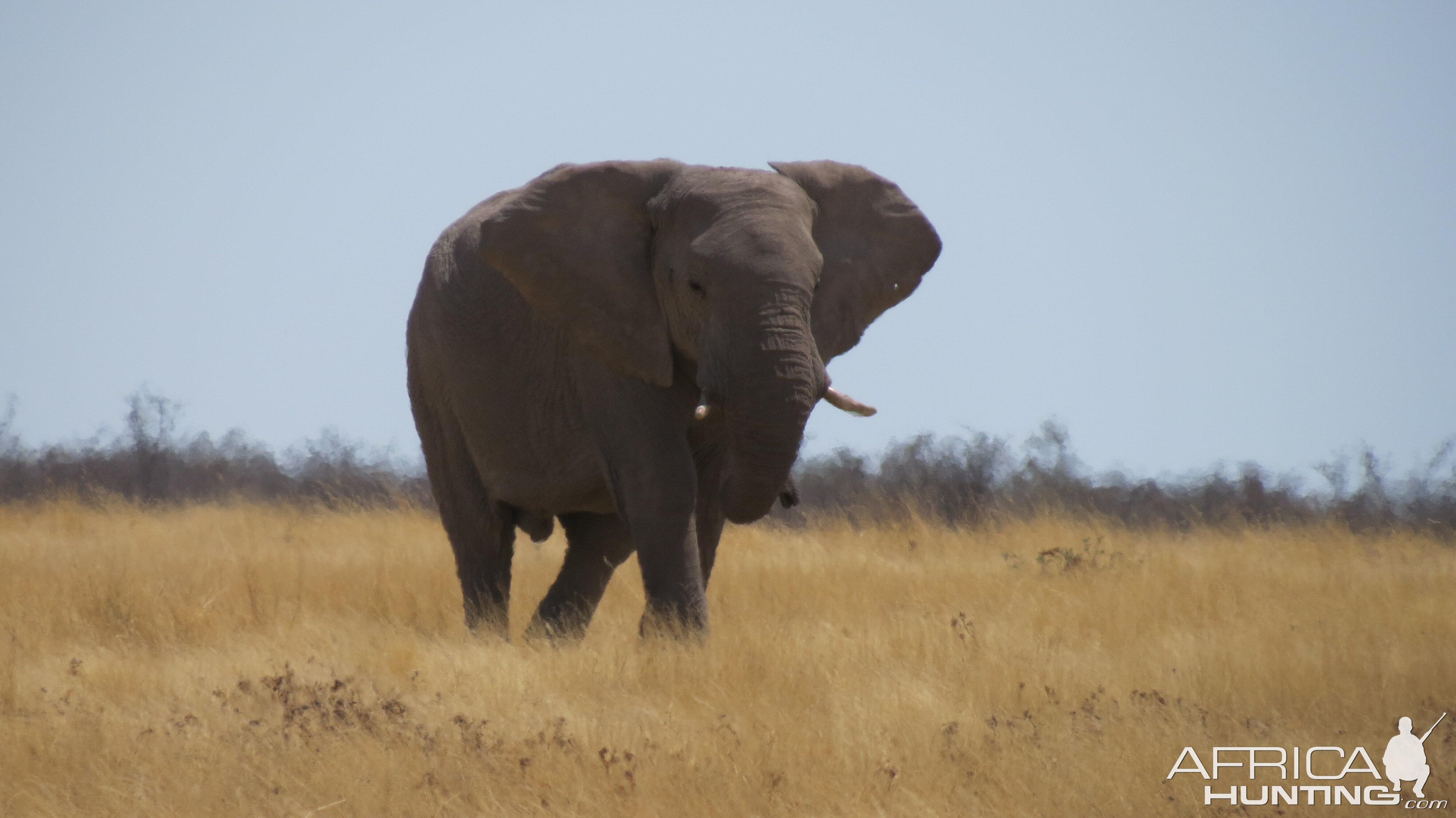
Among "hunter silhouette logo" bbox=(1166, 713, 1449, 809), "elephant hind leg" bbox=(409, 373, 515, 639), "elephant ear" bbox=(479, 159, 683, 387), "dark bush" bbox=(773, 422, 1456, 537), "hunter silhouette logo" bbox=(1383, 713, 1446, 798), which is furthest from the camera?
"dark bush" bbox=(773, 422, 1456, 537)

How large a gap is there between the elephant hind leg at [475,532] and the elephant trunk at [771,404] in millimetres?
2667

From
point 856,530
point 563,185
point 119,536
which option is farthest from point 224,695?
point 856,530

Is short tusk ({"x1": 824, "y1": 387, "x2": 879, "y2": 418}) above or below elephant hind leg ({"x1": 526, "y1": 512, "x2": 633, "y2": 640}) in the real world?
above

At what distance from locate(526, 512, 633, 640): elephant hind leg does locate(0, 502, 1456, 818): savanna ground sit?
1.07 feet

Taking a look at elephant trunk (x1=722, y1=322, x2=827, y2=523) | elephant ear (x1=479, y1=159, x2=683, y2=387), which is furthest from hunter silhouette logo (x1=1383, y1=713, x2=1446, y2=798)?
elephant ear (x1=479, y1=159, x2=683, y2=387)

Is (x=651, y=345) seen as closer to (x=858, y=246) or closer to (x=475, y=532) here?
(x=858, y=246)

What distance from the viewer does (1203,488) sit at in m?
21.1

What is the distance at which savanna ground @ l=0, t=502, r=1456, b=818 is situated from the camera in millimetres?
4875

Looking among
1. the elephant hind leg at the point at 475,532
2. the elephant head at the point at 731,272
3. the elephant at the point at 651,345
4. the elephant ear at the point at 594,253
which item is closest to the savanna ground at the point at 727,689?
the elephant hind leg at the point at 475,532

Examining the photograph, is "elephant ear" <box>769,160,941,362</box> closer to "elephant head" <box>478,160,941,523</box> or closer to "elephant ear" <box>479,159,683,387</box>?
"elephant head" <box>478,160,941,523</box>

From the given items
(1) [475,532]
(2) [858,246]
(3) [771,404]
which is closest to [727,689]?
(3) [771,404]

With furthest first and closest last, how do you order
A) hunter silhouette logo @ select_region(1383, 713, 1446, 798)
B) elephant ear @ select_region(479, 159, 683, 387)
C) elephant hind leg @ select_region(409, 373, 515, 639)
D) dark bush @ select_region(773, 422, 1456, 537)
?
1. dark bush @ select_region(773, 422, 1456, 537)
2. elephant hind leg @ select_region(409, 373, 515, 639)
3. elephant ear @ select_region(479, 159, 683, 387)
4. hunter silhouette logo @ select_region(1383, 713, 1446, 798)

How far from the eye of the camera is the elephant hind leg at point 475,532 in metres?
8.68

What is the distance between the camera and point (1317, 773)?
17.1ft
